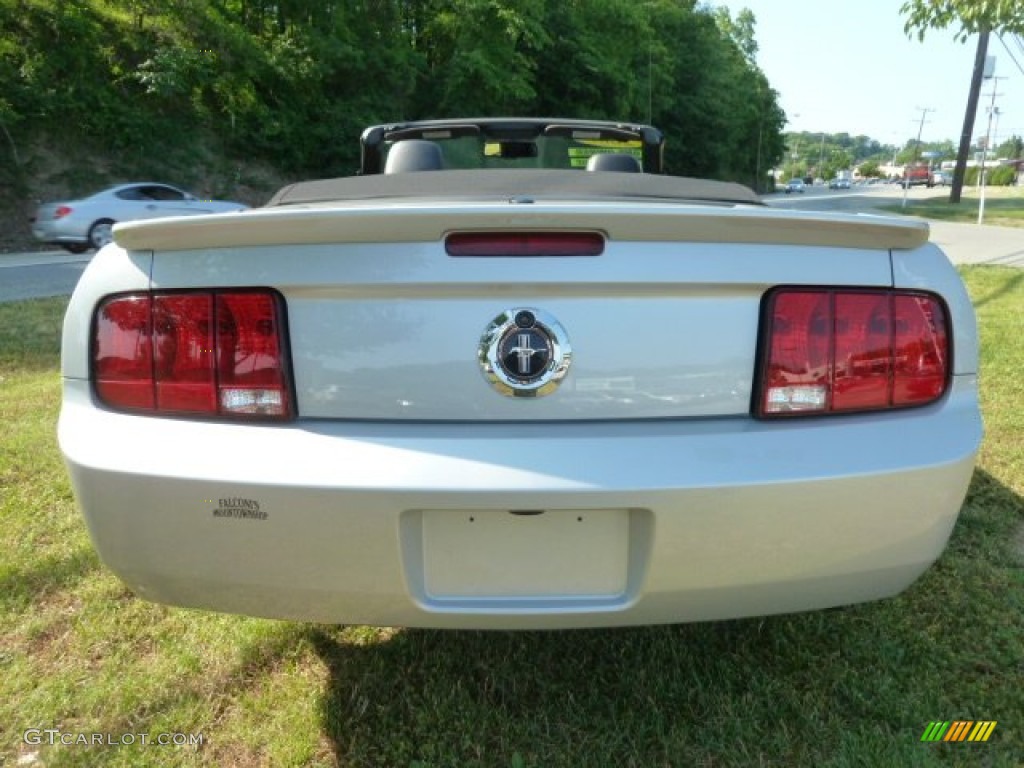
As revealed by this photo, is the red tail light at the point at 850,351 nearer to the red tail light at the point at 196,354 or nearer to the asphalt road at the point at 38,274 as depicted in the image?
the red tail light at the point at 196,354

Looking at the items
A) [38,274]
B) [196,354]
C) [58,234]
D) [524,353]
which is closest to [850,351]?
[524,353]

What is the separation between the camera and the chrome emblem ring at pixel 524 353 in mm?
1473

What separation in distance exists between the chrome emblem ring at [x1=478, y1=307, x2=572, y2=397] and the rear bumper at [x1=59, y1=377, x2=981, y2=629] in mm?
89

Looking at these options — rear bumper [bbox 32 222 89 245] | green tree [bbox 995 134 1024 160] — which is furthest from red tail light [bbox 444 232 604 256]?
green tree [bbox 995 134 1024 160]

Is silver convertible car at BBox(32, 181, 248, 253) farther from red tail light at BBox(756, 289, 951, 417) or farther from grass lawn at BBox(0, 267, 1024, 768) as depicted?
red tail light at BBox(756, 289, 951, 417)

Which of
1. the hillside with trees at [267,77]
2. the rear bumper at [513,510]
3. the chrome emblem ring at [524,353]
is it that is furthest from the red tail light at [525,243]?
the hillside with trees at [267,77]

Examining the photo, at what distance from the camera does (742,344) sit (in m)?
1.53

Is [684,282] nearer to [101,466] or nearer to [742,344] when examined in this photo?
[742,344]

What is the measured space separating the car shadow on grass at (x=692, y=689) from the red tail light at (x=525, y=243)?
1136 mm

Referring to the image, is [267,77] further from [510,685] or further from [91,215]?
[510,685]

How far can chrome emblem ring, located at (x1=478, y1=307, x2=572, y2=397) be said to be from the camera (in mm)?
1473

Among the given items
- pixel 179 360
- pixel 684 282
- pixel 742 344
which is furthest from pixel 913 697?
pixel 179 360

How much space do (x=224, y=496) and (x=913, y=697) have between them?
1737 mm

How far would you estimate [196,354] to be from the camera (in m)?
1.56
